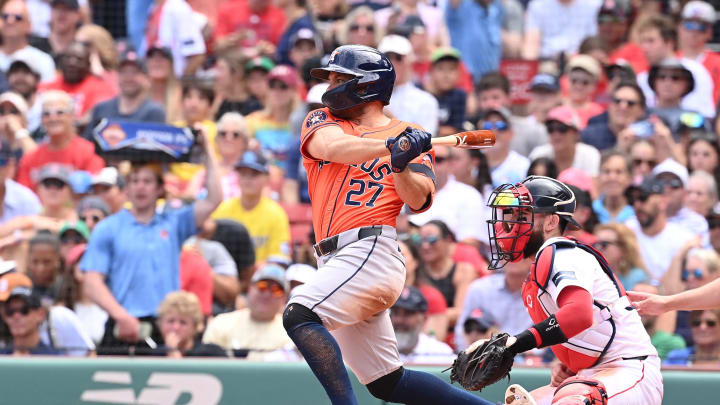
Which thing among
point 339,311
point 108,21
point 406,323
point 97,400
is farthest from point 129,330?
point 108,21

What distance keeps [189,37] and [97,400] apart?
5.09 m

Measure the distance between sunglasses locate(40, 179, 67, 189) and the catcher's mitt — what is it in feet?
16.8

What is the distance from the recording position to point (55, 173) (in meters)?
8.81

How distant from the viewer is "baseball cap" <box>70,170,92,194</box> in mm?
8891

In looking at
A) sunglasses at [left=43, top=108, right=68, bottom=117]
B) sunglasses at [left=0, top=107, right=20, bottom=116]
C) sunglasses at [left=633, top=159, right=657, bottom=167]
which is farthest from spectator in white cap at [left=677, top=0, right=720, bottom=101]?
sunglasses at [left=0, top=107, right=20, bottom=116]

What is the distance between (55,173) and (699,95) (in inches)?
203

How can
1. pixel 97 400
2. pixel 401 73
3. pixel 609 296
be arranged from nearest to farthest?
pixel 609 296, pixel 97 400, pixel 401 73

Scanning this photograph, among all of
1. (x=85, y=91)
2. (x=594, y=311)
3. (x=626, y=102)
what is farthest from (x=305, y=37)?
(x=594, y=311)

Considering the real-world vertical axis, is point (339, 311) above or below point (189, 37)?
below

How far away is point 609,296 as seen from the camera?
4441mm

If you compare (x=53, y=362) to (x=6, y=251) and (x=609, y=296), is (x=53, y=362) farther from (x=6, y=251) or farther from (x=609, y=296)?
(x=609, y=296)

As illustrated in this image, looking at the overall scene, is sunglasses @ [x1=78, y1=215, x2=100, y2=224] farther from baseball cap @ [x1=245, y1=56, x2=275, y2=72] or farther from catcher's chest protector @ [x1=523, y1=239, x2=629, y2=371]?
catcher's chest protector @ [x1=523, y1=239, x2=629, y2=371]

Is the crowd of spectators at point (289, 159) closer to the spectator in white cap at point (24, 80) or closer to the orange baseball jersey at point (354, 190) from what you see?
the spectator in white cap at point (24, 80)

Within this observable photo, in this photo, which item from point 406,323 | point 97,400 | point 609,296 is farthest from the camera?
point 406,323
